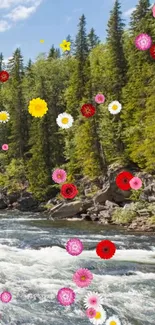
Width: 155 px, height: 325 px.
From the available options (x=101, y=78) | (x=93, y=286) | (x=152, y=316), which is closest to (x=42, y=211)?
(x=101, y=78)

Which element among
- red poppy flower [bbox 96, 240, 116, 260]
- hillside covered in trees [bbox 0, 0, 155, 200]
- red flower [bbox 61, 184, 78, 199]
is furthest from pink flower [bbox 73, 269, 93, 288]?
hillside covered in trees [bbox 0, 0, 155, 200]

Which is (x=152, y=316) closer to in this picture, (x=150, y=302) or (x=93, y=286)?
(x=150, y=302)

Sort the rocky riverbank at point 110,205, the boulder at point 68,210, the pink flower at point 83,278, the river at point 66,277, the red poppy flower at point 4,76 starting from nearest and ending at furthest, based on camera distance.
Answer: the pink flower at point 83,278 → the red poppy flower at point 4,76 → the river at point 66,277 → the rocky riverbank at point 110,205 → the boulder at point 68,210

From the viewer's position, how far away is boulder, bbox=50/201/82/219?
99.0ft

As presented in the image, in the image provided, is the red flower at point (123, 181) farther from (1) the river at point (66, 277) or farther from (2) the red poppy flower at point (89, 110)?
(1) the river at point (66, 277)

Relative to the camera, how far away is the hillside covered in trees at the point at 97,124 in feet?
100

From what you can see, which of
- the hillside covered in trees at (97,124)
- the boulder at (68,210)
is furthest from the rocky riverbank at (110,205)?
the hillside covered in trees at (97,124)

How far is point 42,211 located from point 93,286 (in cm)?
2615

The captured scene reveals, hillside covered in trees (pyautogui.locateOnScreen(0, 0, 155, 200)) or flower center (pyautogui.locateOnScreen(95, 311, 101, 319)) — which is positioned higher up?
hillside covered in trees (pyautogui.locateOnScreen(0, 0, 155, 200))

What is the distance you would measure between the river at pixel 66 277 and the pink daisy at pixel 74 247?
709cm

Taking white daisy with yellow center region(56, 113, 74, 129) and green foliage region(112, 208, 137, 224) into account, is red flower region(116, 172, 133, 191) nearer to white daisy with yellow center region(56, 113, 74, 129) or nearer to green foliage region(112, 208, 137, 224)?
white daisy with yellow center region(56, 113, 74, 129)

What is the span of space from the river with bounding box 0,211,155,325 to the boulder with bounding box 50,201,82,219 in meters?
9.18

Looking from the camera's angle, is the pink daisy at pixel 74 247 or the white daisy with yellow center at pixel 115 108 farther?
the white daisy with yellow center at pixel 115 108

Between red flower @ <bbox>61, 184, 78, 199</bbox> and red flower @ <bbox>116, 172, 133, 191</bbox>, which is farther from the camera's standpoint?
red flower @ <bbox>61, 184, 78, 199</bbox>
